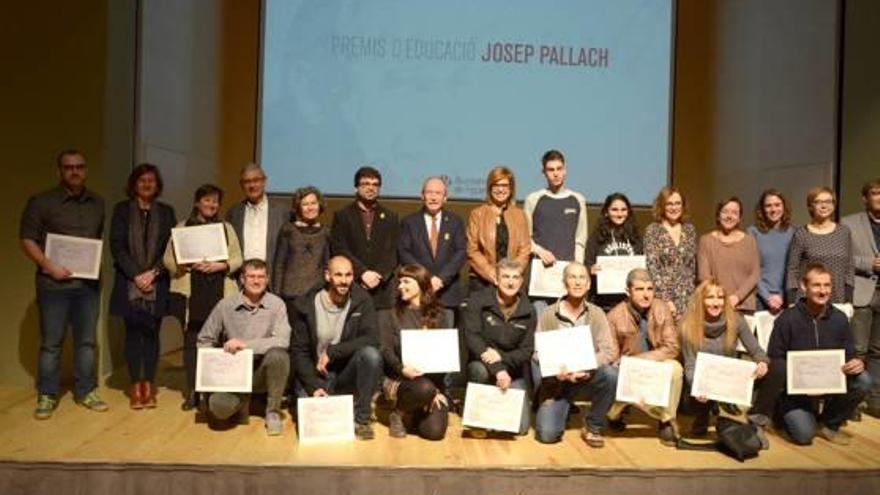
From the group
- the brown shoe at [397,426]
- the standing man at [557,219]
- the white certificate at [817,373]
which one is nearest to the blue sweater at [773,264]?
the white certificate at [817,373]

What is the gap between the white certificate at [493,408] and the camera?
14.6ft

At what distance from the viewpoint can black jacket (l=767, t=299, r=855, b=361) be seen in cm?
470

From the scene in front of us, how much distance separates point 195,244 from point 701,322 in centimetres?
300

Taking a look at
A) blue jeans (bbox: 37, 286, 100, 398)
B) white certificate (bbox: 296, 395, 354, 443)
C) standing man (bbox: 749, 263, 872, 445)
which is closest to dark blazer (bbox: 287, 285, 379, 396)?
white certificate (bbox: 296, 395, 354, 443)

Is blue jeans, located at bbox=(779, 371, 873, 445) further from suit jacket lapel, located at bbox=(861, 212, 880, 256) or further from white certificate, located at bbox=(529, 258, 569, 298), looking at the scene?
white certificate, located at bbox=(529, 258, 569, 298)

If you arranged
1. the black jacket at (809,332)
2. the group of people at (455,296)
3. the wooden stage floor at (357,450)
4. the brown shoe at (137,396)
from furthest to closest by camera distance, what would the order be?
the brown shoe at (137,396) < the black jacket at (809,332) < the group of people at (455,296) < the wooden stage floor at (357,450)

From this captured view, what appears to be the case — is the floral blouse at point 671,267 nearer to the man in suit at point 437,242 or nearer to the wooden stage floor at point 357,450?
the wooden stage floor at point 357,450

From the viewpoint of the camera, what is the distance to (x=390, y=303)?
5.12 metres

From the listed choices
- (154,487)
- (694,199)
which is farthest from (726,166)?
(154,487)

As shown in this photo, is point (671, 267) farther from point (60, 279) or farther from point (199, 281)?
point (60, 279)

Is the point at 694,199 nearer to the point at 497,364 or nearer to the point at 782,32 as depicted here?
the point at 782,32

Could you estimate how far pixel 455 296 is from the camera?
5164 mm

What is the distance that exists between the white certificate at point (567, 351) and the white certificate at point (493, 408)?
223 millimetres

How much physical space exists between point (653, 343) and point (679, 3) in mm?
4442
